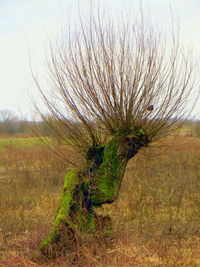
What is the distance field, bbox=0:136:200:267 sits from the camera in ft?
22.1

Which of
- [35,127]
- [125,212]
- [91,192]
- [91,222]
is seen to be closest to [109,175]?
[91,192]

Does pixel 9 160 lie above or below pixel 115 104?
below

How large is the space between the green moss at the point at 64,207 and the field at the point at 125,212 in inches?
15.3

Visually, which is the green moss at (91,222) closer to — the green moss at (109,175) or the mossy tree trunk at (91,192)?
the mossy tree trunk at (91,192)

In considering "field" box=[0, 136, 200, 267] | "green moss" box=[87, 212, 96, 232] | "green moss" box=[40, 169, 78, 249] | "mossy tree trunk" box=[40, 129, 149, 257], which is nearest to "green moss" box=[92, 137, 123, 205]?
"mossy tree trunk" box=[40, 129, 149, 257]

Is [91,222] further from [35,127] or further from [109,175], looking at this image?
[35,127]

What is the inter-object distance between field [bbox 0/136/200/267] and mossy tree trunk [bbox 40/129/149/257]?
0.89ft

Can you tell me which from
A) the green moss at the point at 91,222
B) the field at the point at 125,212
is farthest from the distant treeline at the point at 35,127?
the green moss at the point at 91,222

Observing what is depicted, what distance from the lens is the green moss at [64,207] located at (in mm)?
6762

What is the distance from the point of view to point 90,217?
712 cm

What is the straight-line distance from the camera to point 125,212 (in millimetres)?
10945

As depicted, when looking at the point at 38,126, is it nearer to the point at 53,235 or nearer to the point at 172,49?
the point at 53,235

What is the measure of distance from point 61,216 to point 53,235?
13.7 inches

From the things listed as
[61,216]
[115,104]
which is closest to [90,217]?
[61,216]
